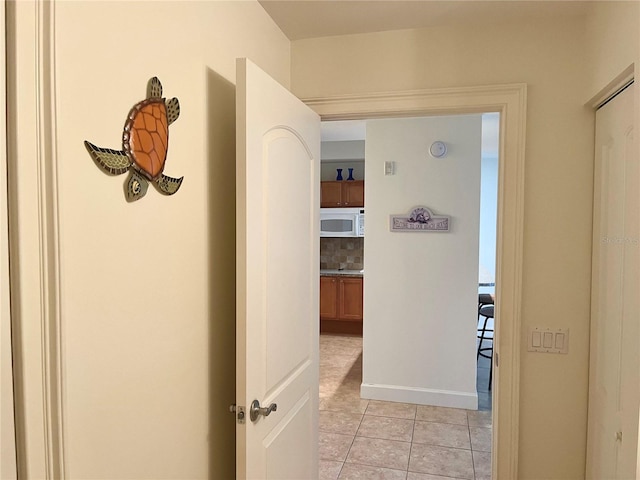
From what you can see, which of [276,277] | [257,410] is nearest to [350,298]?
[276,277]

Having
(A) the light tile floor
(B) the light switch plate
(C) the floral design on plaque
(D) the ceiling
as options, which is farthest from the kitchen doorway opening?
(D) the ceiling

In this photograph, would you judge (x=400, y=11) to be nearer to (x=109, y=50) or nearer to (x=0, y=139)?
(x=109, y=50)

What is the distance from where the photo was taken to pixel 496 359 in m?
2.04

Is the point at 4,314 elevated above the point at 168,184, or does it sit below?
below

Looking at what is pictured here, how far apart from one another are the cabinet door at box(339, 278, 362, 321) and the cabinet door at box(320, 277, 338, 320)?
0.08 meters

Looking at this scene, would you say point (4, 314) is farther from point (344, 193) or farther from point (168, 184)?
point (344, 193)

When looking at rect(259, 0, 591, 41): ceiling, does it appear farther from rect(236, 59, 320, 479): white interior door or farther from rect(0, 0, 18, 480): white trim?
rect(0, 0, 18, 480): white trim

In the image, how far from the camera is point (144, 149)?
44.3 inches

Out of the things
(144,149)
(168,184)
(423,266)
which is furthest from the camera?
(423,266)

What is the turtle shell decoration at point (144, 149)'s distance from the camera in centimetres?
104

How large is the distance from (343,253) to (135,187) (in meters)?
5.45

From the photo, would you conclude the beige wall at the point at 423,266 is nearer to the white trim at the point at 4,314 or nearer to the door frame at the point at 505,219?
the door frame at the point at 505,219

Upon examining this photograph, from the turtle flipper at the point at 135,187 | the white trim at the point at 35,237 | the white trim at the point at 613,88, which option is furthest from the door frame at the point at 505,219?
the white trim at the point at 35,237

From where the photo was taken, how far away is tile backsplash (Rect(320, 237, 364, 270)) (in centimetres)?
645
